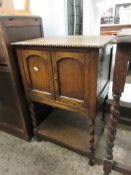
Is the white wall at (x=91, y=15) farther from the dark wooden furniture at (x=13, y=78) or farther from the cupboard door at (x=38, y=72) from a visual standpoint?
the cupboard door at (x=38, y=72)

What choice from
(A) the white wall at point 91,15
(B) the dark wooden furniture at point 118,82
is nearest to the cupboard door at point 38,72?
Result: (B) the dark wooden furniture at point 118,82

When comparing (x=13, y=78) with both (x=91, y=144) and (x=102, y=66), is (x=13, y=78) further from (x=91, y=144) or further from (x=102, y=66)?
(x=91, y=144)

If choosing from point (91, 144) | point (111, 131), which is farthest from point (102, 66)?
point (91, 144)

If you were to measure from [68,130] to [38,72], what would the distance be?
2.14 ft

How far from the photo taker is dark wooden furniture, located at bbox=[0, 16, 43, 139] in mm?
1075

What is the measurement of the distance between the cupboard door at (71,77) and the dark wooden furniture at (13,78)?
0.36 metres

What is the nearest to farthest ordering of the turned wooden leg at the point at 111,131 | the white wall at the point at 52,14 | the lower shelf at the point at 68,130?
the turned wooden leg at the point at 111,131
the lower shelf at the point at 68,130
the white wall at the point at 52,14

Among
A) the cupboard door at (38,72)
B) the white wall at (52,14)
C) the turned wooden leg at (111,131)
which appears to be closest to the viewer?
the turned wooden leg at (111,131)

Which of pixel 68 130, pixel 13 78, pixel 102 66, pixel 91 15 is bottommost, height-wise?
pixel 68 130

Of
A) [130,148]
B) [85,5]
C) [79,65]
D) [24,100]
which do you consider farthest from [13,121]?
[85,5]

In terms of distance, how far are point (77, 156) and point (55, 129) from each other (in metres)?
0.31

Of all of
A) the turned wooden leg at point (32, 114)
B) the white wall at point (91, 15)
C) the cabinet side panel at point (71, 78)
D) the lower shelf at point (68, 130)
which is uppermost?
the white wall at point (91, 15)

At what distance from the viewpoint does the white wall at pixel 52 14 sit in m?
1.41

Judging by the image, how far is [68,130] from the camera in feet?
4.69
